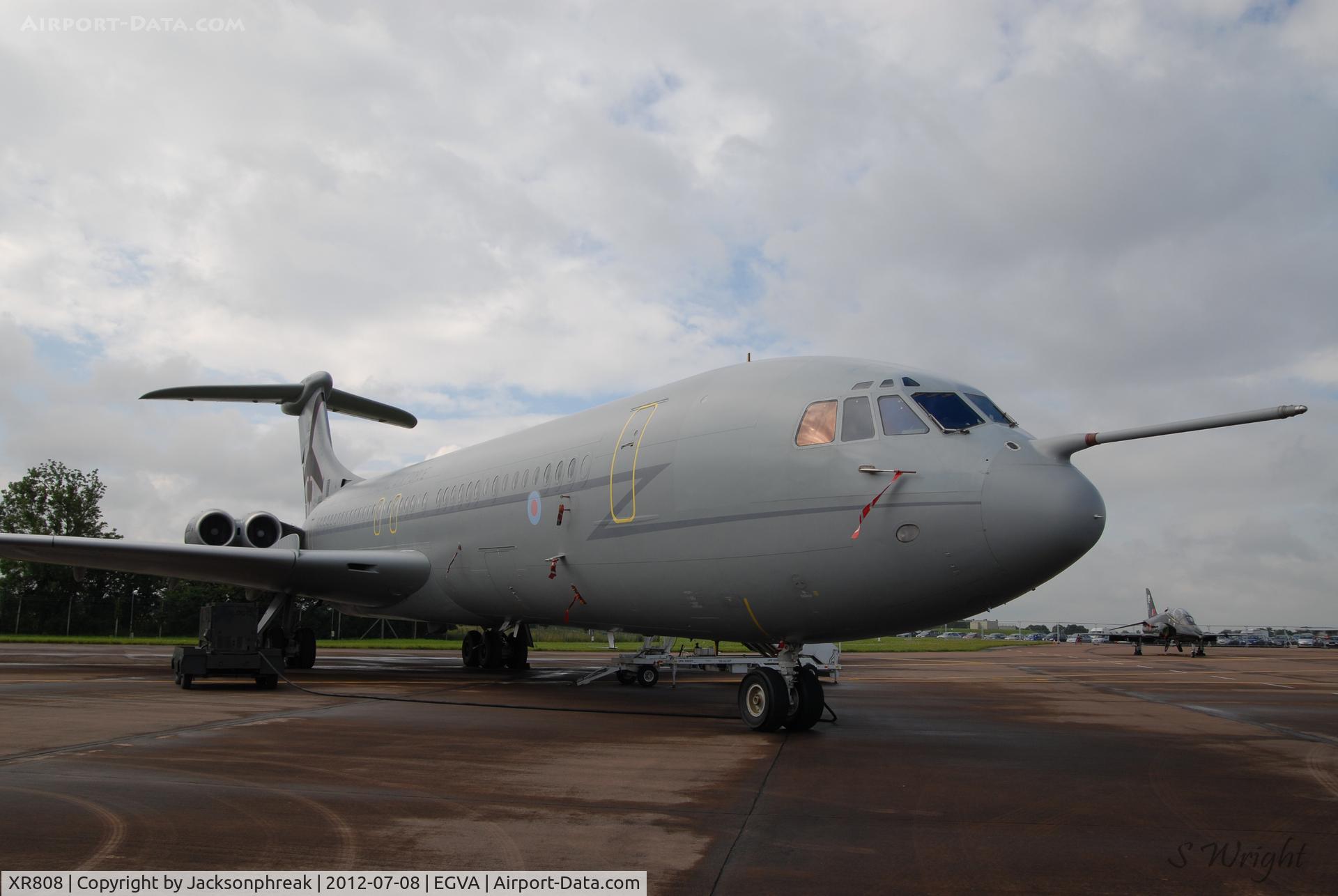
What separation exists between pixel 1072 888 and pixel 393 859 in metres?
3.24

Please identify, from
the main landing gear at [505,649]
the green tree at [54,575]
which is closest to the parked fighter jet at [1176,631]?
the main landing gear at [505,649]

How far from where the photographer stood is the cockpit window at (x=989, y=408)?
382 inches

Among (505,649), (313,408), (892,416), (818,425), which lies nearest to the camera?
(892,416)

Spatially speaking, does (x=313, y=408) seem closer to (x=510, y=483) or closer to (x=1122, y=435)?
(x=510, y=483)

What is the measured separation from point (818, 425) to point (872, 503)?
124 cm

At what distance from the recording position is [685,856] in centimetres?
493

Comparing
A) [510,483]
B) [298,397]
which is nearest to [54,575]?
[298,397]

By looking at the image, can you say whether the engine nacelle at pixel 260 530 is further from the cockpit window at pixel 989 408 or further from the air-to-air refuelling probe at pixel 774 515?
the cockpit window at pixel 989 408

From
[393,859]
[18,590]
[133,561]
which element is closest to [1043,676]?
[133,561]

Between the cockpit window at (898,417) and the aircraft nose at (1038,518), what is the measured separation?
3.33 feet

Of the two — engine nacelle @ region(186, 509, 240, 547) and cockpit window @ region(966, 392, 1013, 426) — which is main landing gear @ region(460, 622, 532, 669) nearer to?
→ engine nacelle @ region(186, 509, 240, 547)

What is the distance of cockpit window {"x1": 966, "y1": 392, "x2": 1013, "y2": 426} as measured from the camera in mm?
9703

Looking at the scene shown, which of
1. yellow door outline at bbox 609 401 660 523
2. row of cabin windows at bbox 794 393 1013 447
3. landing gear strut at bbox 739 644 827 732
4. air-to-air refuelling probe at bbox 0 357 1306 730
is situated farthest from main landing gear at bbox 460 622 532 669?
row of cabin windows at bbox 794 393 1013 447

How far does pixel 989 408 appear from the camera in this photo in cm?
984
